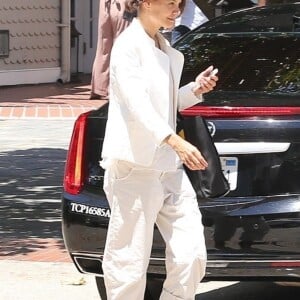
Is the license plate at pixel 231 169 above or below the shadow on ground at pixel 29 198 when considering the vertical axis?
above

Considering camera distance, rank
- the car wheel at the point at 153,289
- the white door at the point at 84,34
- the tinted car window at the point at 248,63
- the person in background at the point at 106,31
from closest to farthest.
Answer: the tinted car window at the point at 248,63 → the car wheel at the point at 153,289 → the person in background at the point at 106,31 → the white door at the point at 84,34

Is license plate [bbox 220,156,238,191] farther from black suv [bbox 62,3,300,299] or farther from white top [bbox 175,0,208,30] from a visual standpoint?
white top [bbox 175,0,208,30]

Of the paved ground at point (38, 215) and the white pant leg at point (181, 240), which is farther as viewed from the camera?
the paved ground at point (38, 215)

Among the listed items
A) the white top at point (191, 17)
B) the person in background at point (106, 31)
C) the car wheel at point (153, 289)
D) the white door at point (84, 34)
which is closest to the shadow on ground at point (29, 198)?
the car wheel at point (153, 289)

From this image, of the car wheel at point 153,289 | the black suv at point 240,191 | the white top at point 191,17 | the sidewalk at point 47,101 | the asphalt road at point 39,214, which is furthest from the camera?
the sidewalk at point 47,101

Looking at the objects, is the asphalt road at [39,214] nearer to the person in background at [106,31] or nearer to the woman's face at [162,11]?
the person in background at [106,31]

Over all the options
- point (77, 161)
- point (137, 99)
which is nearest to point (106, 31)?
point (77, 161)

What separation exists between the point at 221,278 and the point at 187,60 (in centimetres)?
162

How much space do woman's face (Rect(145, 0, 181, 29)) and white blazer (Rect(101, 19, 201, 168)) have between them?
8cm

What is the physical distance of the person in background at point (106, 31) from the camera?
13.1 metres

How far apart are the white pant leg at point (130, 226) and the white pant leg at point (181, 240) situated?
0.26 ft

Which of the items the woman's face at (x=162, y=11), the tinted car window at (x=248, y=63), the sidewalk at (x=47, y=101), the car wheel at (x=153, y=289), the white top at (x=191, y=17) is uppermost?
the woman's face at (x=162, y=11)

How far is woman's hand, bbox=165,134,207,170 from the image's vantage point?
437 centimetres

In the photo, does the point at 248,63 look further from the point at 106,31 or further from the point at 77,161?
the point at 106,31
